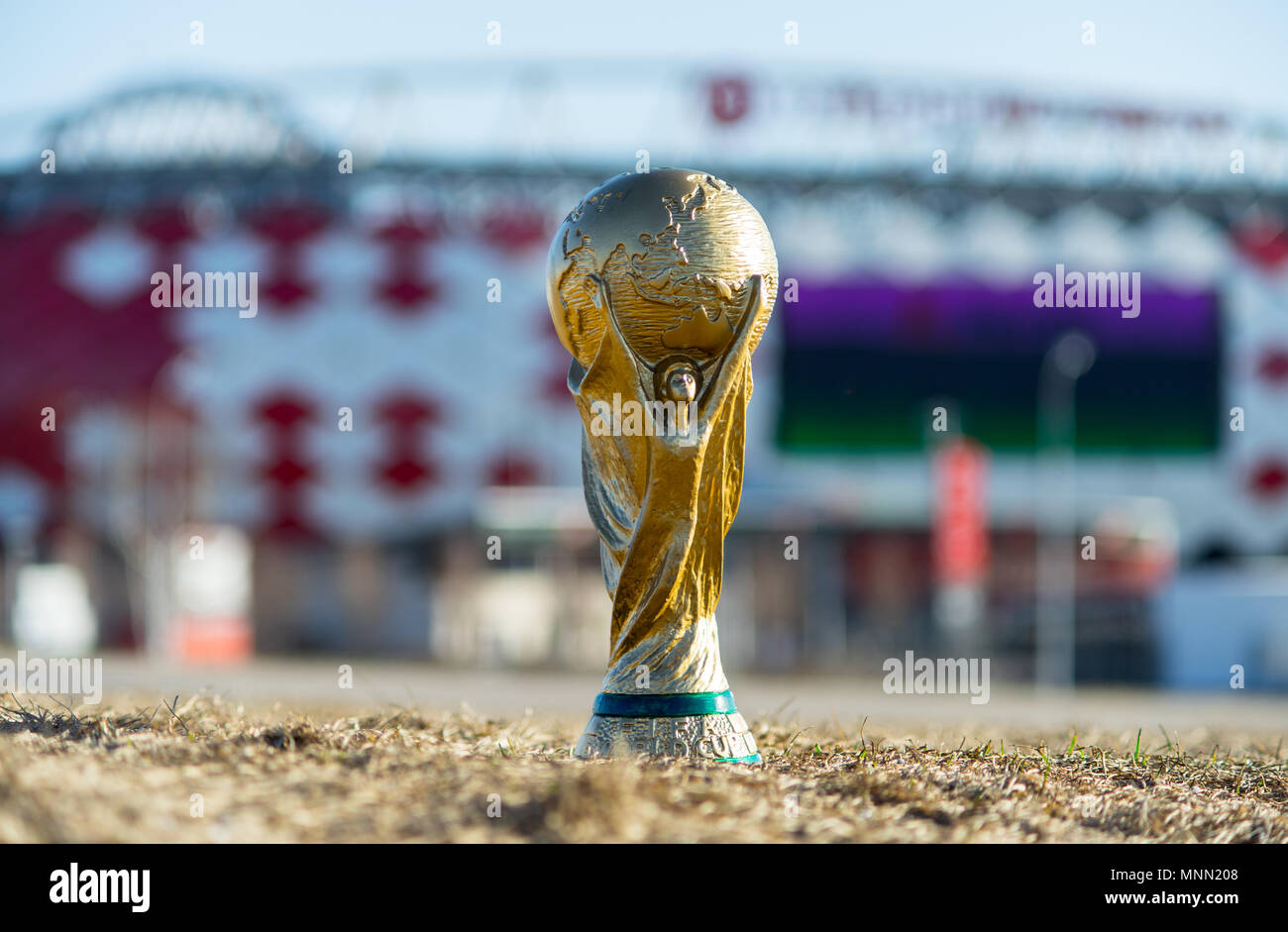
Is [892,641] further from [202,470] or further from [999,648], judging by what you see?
[202,470]

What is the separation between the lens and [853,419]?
37.8 meters

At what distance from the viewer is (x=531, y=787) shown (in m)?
4.75

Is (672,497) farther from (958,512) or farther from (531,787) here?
(958,512)

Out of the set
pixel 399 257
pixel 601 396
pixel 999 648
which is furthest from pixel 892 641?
pixel 601 396

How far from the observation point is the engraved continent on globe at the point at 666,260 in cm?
639

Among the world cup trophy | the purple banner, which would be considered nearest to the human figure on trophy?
the world cup trophy

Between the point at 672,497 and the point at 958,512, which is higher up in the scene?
the point at 672,497

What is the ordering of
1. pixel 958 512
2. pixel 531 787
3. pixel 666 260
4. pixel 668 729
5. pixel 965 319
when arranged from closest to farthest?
pixel 531 787 < pixel 668 729 < pixel 666 260 < pixel 958 512 < pixel 965 319

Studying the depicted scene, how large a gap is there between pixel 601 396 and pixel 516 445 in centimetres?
3074

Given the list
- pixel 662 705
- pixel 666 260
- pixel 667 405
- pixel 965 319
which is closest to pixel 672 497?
pixel 667 405

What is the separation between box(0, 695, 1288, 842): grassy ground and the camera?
4.39 meters

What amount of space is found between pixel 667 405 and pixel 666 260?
624 millimetres

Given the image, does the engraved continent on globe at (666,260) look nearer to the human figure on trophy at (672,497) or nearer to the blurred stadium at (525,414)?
the human figure on trophy at (672,497)

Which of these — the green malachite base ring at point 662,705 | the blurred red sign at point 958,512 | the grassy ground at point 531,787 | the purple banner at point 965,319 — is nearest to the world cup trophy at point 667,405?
the green malachite base ring at point 662,705
